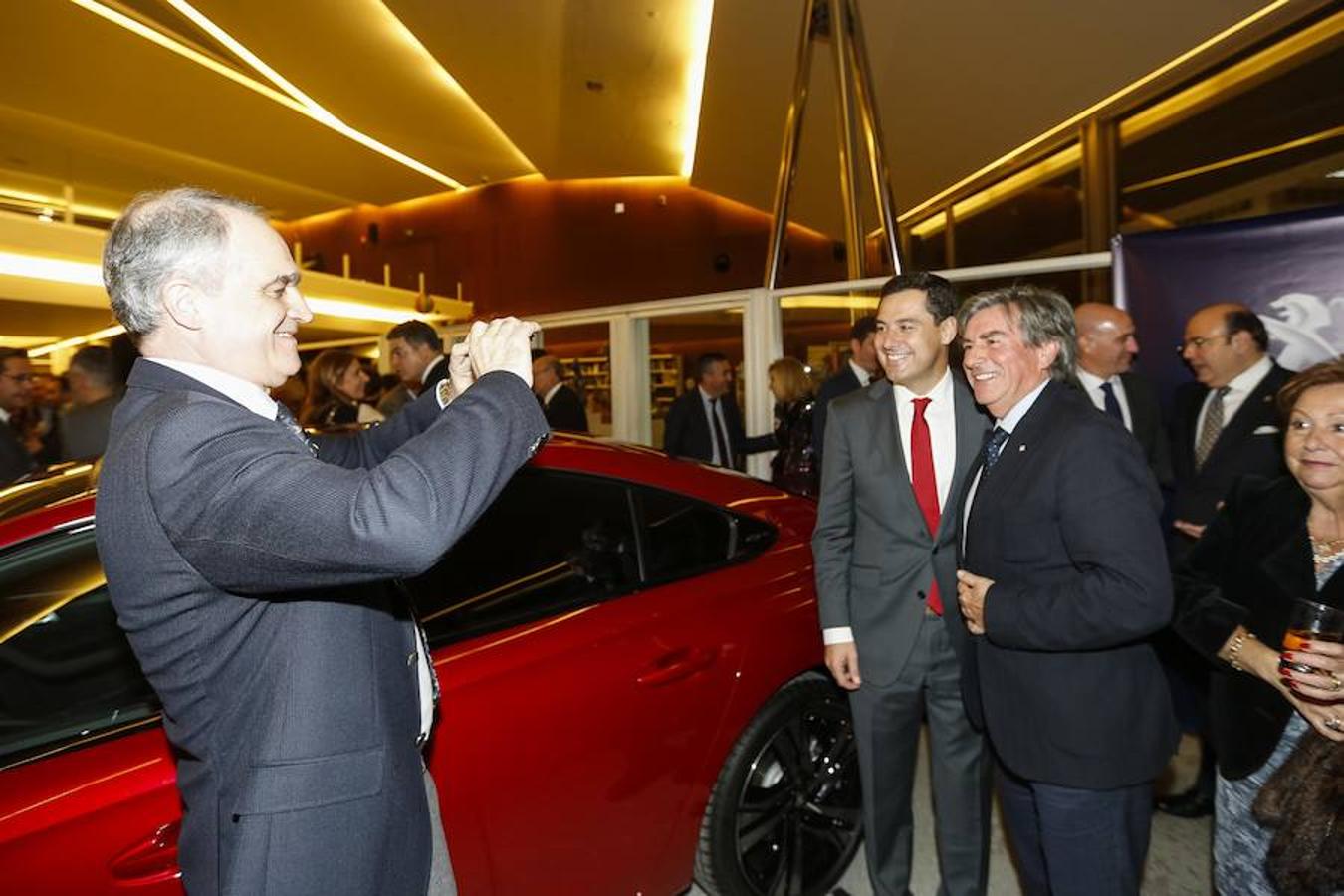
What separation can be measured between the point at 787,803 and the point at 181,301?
6.38ft

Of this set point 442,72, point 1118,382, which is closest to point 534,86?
point 442,72

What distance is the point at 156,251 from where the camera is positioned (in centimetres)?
94

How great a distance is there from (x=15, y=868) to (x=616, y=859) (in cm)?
111

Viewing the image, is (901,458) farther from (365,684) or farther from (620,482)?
(365,684)

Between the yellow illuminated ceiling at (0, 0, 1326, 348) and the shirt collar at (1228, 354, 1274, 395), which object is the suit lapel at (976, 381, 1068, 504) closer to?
the shirt collar at (1228, 354, 1274, 395)

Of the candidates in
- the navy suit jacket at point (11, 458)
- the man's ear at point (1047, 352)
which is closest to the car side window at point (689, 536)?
the man's ear at point (1047, 352)

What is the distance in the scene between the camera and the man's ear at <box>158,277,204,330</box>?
3.09ft

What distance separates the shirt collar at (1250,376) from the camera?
2.94 meters

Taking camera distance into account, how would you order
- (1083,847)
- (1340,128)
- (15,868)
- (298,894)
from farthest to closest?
(1340,128) < (1083,847) < (15,868) < (298,894)

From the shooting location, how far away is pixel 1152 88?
5980mm

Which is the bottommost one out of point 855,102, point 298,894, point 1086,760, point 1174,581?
point 1086,760

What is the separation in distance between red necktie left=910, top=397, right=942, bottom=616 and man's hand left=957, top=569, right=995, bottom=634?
0.91 feet

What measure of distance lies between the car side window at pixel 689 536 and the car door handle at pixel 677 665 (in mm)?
190

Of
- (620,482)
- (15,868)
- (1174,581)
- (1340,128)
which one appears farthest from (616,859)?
(1340,128)
